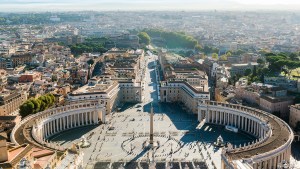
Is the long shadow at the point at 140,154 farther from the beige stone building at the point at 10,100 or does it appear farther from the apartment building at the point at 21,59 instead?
the apartment building at the point at 21,59

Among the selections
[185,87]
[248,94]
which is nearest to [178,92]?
[185,87]

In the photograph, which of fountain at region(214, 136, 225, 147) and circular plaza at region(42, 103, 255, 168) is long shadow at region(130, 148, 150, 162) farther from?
fountain at region(214, 136, 225, 147)

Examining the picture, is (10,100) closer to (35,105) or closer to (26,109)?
(35,105)

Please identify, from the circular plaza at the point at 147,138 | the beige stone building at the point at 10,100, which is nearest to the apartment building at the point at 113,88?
the circular plaza at the point at 147,138

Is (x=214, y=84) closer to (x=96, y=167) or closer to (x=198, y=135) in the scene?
(x=198, y=135)

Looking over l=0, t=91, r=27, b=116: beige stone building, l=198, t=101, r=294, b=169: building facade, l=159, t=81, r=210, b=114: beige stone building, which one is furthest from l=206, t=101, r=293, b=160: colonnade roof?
l=0, t=91, r=27, b=116: beige stone building
